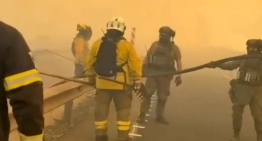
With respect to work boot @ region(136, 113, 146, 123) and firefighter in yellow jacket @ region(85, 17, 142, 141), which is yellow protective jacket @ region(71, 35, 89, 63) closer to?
work boot @ region(136, 113, 146, 123)

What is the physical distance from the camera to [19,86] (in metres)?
2.73

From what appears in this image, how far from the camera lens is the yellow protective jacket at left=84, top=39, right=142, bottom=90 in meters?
6.78

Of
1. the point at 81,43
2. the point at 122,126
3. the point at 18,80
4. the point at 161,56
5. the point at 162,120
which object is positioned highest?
the point at 18,80

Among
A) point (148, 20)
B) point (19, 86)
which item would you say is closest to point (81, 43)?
point (19, 86)

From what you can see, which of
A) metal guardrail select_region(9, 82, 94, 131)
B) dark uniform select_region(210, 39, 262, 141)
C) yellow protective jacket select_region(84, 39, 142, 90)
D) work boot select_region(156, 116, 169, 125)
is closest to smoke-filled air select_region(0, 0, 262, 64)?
work boot select_region(156, 116, 169, 125)

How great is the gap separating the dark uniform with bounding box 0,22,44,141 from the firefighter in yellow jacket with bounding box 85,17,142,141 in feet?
12.9

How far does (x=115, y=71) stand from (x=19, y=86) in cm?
410

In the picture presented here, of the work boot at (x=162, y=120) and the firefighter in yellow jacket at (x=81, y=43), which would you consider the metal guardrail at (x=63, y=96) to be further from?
the firefighter in yellow jacket at (x=81, y=43)

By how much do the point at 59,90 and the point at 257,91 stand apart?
309cm

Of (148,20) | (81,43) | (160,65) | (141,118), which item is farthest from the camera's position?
(148,20)

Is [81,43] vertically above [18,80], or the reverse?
[18,80]

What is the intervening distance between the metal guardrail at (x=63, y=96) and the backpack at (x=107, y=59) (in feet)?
2.00

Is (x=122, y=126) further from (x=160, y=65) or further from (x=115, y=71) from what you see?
(x=160, y=65)

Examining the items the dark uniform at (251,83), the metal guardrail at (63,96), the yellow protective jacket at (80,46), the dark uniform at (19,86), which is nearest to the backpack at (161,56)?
the metal guardrail at (63,96)
